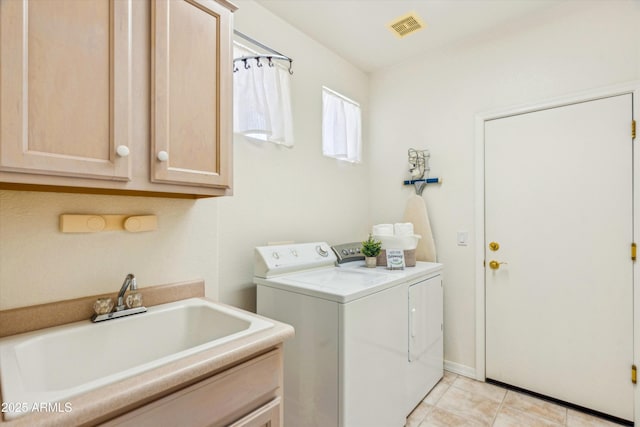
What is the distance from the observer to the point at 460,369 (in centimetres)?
255

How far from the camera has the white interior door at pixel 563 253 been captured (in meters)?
1.96

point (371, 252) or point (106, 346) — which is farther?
point (371, 252)

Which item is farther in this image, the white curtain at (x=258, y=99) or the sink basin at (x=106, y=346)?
the white curtain at (x=258, y=99)

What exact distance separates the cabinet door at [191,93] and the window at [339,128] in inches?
55.2

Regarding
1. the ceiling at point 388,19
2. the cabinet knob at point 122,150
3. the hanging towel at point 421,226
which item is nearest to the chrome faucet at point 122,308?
the cabinet knob at point 122,150

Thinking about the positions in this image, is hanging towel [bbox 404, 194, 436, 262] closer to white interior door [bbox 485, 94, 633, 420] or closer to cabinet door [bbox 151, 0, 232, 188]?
white interior door [bbox 485, 94, 633, 420]

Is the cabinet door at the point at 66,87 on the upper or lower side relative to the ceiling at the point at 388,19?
lower

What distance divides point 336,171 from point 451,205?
1.02 meters

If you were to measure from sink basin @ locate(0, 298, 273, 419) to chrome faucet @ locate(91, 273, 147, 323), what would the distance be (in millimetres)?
23

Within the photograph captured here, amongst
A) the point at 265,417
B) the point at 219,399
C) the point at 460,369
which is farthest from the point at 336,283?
the point at 460,369

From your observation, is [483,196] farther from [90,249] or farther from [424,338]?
[90,249]

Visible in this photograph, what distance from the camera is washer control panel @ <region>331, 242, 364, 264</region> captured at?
2297mm

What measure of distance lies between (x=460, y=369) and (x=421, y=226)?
121cm

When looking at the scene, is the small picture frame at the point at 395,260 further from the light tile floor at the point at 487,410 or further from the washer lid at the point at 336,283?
the light tile floor at the point at 487,410
